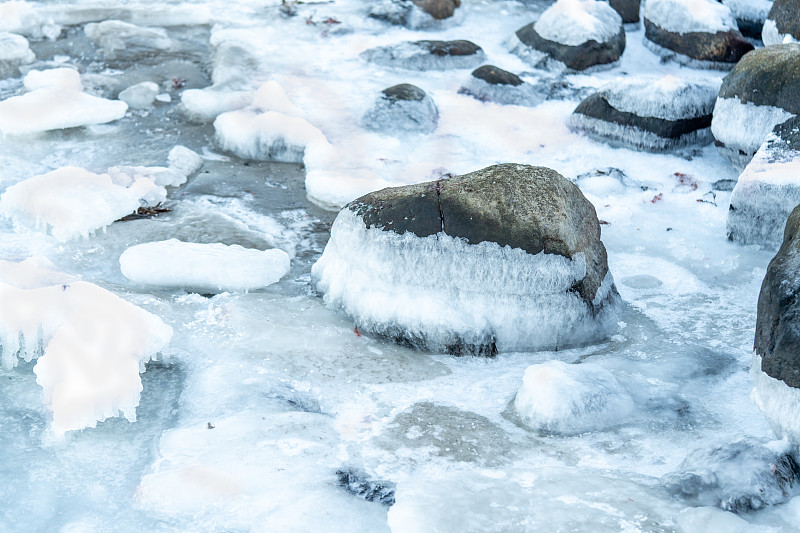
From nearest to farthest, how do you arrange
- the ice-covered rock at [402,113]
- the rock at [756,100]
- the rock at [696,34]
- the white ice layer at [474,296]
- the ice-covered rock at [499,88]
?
the white ice layer at [474,296]
the rock at [756,100]
the ice-covered rock at [402,113]
the ice-covered rock at [499,88]
the rock at [696,34]

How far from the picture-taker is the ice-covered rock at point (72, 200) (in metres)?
5.31

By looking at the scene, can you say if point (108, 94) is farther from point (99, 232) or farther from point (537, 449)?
point (537, 449)

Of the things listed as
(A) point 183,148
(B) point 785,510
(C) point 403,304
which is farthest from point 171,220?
(B) point 785,510

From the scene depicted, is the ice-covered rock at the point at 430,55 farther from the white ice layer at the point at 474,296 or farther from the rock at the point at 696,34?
the white ice layer at the point at 474,296

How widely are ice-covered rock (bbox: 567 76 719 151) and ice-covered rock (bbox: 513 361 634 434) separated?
3.40 meters

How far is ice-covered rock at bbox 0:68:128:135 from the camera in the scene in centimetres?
665

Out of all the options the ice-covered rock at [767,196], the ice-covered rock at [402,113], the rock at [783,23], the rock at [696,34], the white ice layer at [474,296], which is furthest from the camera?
the rock at [696,34]

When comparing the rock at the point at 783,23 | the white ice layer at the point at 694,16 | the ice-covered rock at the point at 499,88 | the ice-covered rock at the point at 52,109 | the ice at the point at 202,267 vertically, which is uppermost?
the rock at the point at 783,23

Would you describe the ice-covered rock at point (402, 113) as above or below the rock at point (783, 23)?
below

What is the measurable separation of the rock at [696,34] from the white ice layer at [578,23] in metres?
0.45

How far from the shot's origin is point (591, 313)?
4480 millimetres

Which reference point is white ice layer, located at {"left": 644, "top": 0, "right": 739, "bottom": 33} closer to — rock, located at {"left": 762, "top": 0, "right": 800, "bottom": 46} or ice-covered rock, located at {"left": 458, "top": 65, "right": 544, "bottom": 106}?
rock, located at {"left": 762, "top": 0, "right": 800, "bottom": 46}

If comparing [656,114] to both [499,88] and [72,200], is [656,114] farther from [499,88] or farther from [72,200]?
[72,200]

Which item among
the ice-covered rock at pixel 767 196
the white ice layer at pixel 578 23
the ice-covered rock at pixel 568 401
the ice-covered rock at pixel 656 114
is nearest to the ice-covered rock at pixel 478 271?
the ice-covered rock at pixel 568 401
